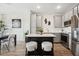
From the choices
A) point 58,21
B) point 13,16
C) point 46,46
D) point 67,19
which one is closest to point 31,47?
point 46,46

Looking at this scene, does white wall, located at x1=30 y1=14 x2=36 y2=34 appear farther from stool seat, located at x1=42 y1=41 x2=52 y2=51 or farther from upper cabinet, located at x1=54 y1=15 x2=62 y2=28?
stool seat, located at x1=42 y1=41 x2=52 y2=51

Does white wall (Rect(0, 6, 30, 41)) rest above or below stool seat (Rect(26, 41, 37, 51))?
above

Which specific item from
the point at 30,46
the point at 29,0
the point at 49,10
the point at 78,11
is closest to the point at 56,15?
the point at 49,10

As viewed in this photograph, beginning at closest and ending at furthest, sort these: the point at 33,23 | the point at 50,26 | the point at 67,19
A: the point at 67,19, the point at 50,26, the point at 33,23

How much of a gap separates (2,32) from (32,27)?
2065 millimetres

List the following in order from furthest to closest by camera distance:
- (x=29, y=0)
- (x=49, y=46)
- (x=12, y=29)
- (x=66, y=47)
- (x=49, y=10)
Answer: (x=49, y=10) → (x=66, y=47) → (x=12, y=29) → (x=49, y=46) → (x=29, y=0)

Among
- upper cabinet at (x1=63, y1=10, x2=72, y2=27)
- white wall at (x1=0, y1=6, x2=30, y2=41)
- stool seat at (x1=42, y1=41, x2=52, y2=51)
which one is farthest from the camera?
upper cabinet at (x1=63, y1=10, x2=72, y2=27)

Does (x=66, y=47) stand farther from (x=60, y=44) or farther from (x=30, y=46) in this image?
(x=30, y=46)

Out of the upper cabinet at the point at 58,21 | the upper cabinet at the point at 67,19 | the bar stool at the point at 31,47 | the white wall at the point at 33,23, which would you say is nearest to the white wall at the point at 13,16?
the bar stool at the point at 31,47

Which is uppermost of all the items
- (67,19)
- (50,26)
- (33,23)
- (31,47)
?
(67,19)

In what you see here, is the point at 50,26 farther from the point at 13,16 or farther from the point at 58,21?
the point at 13,16

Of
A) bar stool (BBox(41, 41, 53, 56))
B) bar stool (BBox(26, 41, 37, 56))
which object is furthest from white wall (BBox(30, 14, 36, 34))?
bar stool (BBox(41, 41, 53, 56))

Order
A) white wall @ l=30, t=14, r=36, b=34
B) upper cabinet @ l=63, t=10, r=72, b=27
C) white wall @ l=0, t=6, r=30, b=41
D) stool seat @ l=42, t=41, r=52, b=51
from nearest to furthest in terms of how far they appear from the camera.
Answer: stool seat @ l=42, t=41, r=52, b=51, white wall @ l=0, t=6, r=30, b=41, upper cabinet @ l=63, t=10, r=72, b=27, white wall @ l=30, t=14, r=36, b=34

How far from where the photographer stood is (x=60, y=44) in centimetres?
549
